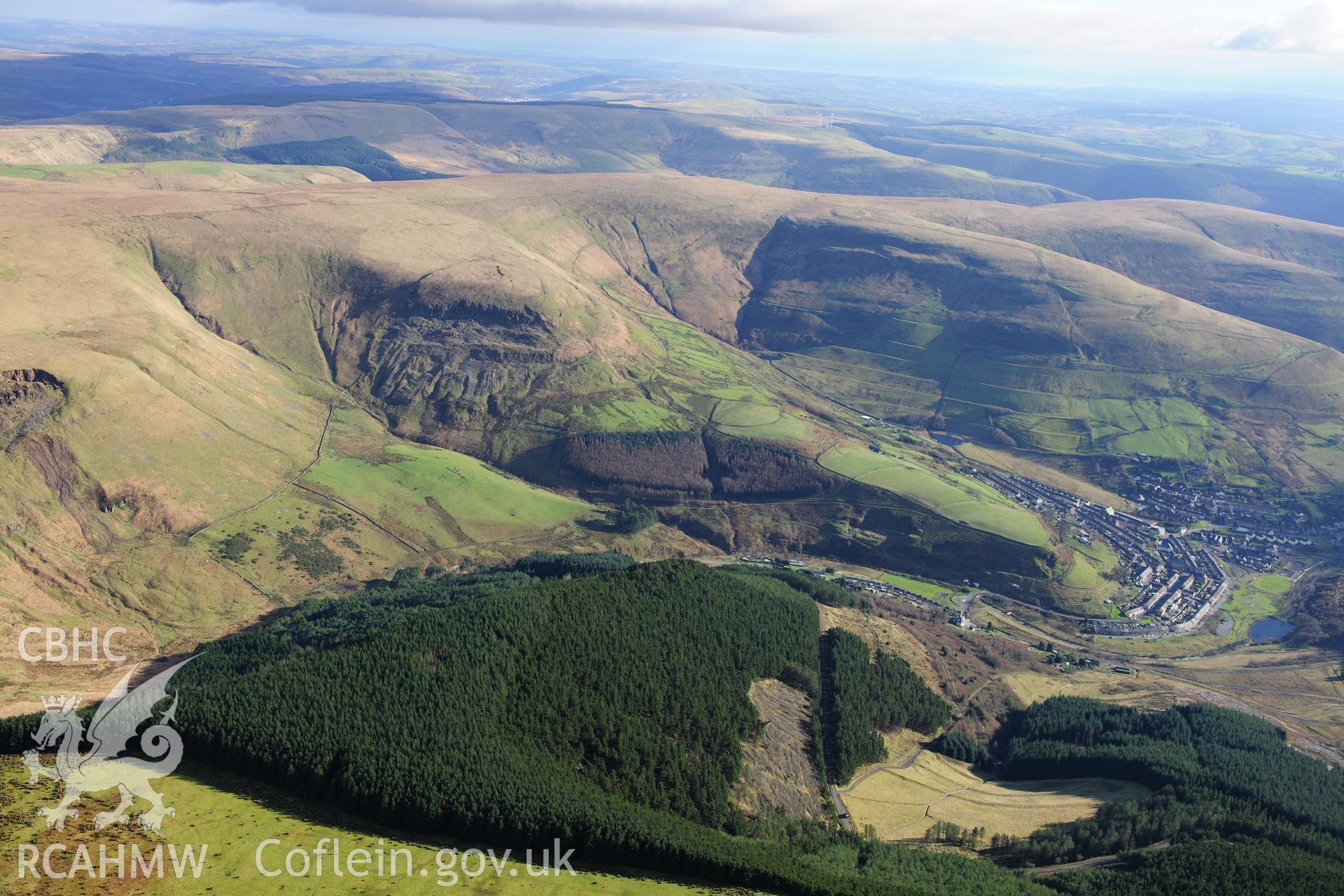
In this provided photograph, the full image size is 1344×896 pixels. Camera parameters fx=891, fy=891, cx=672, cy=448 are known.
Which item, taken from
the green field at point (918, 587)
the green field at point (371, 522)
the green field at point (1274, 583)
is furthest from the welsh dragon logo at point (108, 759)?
the green field at point (1274, 583)

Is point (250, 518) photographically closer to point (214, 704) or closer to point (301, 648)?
point (301, 648)

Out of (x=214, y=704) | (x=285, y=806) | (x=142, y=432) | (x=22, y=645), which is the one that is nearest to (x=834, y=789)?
(x=285, y=806)

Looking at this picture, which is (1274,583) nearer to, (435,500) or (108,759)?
(435,500)

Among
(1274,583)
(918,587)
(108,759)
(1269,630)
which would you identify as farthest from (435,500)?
(1274,583)

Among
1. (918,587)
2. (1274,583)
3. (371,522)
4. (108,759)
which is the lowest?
(918,587)

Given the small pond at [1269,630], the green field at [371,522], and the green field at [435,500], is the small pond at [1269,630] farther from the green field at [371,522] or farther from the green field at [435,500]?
the green field at [435,500]

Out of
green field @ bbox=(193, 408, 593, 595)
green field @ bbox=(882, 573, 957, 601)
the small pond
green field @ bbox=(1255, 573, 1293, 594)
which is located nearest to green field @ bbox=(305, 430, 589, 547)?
green field @ bbox=(193, 408, 593, 595)

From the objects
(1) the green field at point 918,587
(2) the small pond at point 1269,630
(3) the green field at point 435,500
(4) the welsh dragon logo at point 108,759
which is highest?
(4) the welsh dragon logo at point 108,759

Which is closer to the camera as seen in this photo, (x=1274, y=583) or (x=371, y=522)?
(x=371, y=522)

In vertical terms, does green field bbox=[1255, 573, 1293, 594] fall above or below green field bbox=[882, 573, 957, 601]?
above

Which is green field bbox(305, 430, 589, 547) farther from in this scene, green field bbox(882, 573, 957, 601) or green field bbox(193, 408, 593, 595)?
green field bbox(882, 573, 957, 601)
